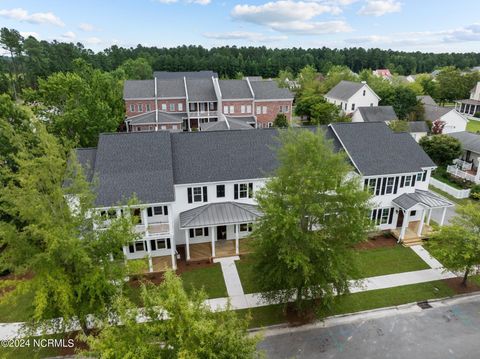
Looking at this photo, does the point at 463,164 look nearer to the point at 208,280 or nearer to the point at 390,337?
the point at 390,337

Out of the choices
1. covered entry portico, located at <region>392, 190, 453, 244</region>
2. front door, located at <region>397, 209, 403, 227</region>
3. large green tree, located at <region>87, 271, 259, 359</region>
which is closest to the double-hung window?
large green tree, located at <region>87, 271, 259, 359</region>

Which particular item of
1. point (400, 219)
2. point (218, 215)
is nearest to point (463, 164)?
point (400, 219)

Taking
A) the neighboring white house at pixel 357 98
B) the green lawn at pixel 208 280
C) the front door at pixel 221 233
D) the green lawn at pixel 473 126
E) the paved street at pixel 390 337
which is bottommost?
the paved street at pixel 390 337

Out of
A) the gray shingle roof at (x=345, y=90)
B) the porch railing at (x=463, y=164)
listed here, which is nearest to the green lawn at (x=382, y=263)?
the porch railing at (x=463, y=164)

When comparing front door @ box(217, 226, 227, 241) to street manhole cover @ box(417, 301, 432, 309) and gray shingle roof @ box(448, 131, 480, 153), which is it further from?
gray shingle roof @ box(448, 131, 480, 153)

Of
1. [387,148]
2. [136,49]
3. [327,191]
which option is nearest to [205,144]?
[327,191]

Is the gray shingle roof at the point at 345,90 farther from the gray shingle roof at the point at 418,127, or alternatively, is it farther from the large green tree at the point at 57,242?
the large green tree at the point at 57,242

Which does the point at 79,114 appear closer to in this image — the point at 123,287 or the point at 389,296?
the point at 123,287
